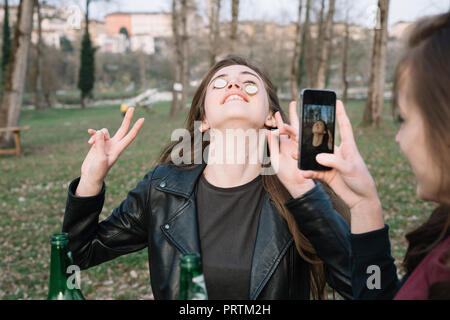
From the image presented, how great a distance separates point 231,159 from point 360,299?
0.99 meters

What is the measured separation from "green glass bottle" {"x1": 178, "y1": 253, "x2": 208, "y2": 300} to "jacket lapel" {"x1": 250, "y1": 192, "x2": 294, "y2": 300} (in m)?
0.69

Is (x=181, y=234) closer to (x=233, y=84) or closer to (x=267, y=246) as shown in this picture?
(x=267, y=246)

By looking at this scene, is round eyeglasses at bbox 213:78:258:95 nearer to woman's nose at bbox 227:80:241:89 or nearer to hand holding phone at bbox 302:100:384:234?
woman's nose at bbox 227:80:241:89

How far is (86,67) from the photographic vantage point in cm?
4006

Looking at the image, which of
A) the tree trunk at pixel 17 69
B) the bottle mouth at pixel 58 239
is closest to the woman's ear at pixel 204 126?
the bottle mouth at pixel 58 239

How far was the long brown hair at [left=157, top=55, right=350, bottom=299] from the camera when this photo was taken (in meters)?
1.91

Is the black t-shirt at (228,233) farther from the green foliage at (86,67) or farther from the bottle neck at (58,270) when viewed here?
the green foliage at (86,67)

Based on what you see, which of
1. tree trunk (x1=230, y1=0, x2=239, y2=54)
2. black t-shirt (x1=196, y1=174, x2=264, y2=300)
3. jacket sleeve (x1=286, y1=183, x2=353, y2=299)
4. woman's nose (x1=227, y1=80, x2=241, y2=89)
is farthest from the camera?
tree trunk (x1=230, y1=0, x2=239, y2=54)

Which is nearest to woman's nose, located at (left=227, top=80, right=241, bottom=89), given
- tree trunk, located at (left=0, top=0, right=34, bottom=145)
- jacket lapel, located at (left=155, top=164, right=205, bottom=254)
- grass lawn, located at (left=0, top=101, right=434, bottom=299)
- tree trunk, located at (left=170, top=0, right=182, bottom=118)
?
jacket lapel, located at (left=155, top=164, right=205, bottom=254)

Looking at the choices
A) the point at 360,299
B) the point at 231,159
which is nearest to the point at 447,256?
the point at 360,299

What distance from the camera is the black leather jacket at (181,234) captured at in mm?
1682

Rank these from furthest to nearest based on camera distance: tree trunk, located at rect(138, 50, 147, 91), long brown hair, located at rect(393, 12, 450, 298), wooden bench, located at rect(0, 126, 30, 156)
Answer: tree trunk, located at rect(138, 50, 147, 91) < wooden bench, located at rect(0, 126, 30, 156) < long brown hair, located at rect(393, 12, 450, 298)
